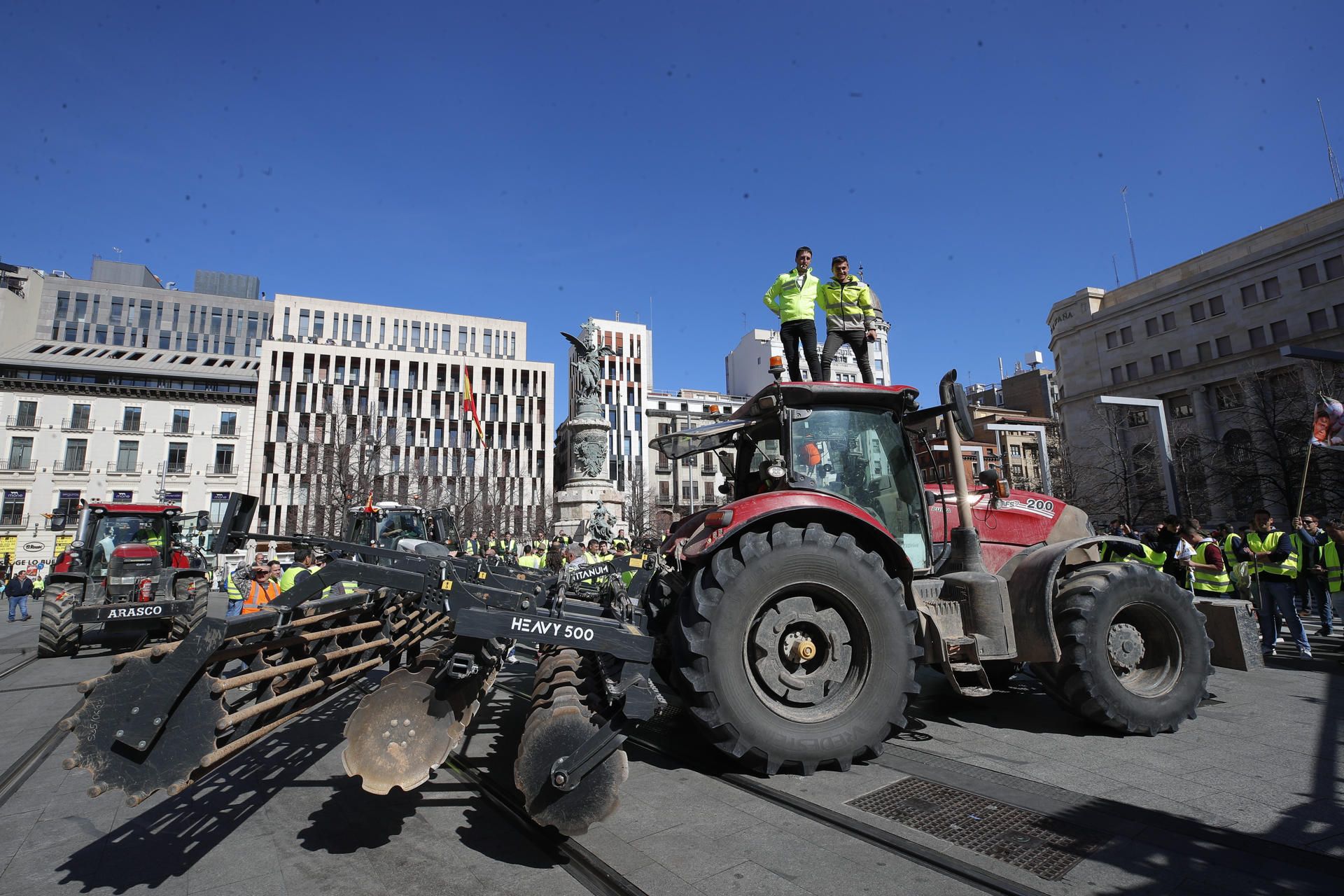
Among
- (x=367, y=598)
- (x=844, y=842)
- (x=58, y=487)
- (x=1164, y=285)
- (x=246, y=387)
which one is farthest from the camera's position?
(x=246, y=387)

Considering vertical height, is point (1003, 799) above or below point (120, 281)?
below

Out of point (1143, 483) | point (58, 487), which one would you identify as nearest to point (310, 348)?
point (58, 487)

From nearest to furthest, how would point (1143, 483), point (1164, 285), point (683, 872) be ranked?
point (683, 872) → point (1143, 483) → point (1164, 285)

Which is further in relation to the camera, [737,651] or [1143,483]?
[1143,483]

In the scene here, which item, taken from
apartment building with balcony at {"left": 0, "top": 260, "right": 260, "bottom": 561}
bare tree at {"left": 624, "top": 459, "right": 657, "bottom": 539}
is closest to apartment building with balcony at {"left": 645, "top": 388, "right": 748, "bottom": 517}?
bare tree at {"left": 624, "top": 459, "right": 657, "bottom": 539}

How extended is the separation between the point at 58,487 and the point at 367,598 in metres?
60.0

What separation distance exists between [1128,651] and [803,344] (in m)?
4.25

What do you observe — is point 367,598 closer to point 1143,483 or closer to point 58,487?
point 1143,483

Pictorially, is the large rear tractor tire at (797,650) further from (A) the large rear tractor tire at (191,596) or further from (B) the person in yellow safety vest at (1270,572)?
(A) the large rear tractor tire at (191,596)

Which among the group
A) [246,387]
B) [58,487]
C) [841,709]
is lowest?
[841,709]

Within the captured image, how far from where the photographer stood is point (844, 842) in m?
3.49

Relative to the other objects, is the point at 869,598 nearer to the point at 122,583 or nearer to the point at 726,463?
the point at 726,463

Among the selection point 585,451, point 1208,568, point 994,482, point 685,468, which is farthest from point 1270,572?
point 685,468

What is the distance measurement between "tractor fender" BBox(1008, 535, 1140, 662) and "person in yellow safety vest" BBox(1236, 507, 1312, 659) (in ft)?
19.8
